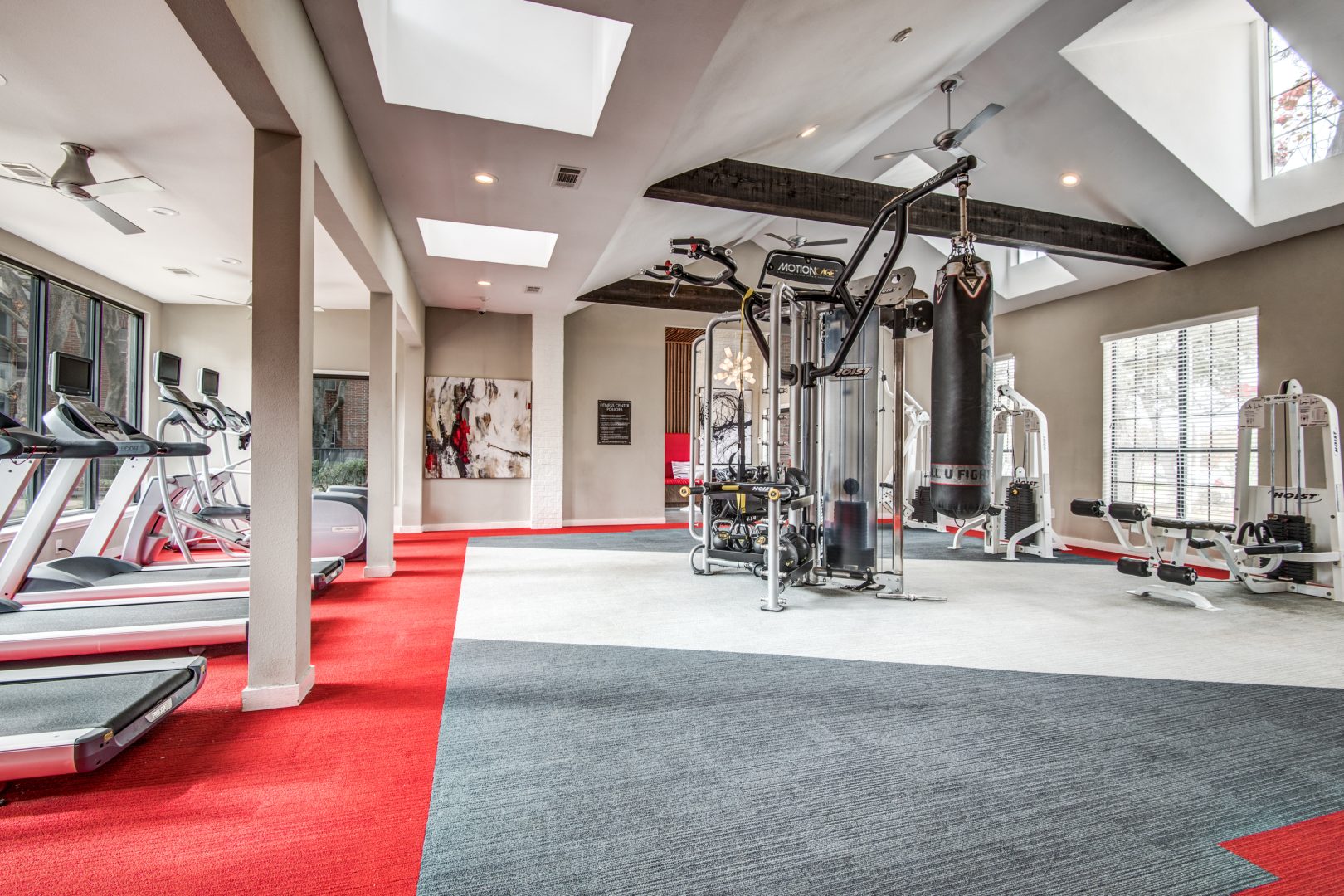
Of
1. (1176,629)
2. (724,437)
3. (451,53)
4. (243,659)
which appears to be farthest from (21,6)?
(724,437)

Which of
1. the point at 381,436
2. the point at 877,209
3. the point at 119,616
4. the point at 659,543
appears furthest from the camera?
the point at 659,543

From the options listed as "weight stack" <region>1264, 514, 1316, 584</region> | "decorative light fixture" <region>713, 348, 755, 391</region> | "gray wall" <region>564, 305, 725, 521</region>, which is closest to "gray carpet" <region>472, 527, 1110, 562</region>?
"gray wall" <region>564, 305, 725, 521</region>

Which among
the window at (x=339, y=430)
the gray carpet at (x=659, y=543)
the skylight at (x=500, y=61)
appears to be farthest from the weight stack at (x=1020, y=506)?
the window at (x=339, y=430)

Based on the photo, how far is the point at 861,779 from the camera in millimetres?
1907

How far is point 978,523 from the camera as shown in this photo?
7.27 meters

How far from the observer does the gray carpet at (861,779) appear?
58.7 inches

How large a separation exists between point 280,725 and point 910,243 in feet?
27.9

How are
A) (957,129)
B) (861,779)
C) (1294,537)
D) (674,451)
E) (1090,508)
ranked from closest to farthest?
(861,779), (957,129), (1294,537), (1090,508), (674,451)

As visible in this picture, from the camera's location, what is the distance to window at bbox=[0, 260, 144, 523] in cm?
515

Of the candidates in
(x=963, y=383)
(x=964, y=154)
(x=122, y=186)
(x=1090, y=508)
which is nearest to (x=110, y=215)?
(x=122, y=186)

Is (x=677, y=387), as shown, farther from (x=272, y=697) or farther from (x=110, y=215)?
(x=272, y=697)

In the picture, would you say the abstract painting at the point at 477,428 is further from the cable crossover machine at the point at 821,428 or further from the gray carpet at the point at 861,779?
the gray carpet at the point at 861,779

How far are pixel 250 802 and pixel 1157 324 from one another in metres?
7.78

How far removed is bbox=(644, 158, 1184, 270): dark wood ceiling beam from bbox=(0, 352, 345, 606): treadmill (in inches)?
→ 138
